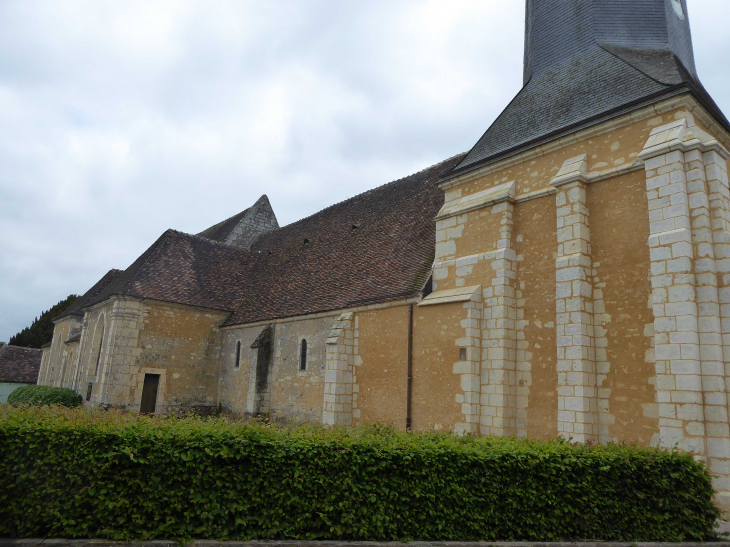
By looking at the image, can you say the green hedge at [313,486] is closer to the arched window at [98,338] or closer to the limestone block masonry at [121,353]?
the limestone block masonry at [121,353]

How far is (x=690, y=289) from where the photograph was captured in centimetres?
754

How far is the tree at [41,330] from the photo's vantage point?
46062 millimetres

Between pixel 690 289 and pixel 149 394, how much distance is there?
53.1 ft

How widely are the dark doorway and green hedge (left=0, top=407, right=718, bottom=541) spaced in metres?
12.2

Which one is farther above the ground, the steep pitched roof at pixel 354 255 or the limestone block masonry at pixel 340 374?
the steep pitched roof at pixel 354 255

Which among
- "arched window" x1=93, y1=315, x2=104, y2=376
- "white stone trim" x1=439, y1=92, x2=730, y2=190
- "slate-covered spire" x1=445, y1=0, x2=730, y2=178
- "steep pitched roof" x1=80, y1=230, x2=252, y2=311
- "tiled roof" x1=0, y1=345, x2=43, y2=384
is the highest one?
"slate-covered spire" x1=445, y1=0, x2=730, y2=178

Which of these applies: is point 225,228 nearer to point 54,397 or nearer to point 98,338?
point 98,338

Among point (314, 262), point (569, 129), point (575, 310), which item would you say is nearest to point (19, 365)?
point (314, 262)

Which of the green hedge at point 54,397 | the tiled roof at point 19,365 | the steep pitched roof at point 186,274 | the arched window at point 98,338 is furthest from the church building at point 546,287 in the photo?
the tiled roof at point 19,365

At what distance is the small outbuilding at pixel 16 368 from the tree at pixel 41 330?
34.9ft

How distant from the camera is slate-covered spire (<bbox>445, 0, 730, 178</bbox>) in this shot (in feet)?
31.6

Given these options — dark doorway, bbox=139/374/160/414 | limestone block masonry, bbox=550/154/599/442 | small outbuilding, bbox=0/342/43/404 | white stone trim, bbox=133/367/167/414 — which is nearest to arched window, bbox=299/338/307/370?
white stone trim, bbox=133/367/167/414

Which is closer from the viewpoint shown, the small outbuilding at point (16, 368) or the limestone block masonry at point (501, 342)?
the limestone block masonry at point (501, 342)

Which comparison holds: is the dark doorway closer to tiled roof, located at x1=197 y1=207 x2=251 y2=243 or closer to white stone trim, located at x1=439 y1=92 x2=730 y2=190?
tiled roof, located at x1=197 y1=207 x2=251 y2=243
